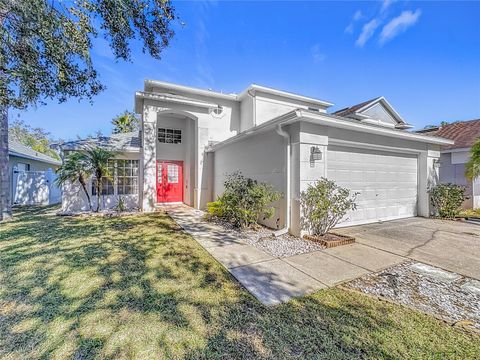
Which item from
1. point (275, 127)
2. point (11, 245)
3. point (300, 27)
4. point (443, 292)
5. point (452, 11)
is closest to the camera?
point (443, 292)

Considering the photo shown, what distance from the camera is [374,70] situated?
1010 centimetres

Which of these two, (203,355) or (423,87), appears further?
(423,87)

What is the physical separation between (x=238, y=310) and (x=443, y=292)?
9.94 feet

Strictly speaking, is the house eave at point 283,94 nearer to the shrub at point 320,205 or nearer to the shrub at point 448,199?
the shrub at point 320,205

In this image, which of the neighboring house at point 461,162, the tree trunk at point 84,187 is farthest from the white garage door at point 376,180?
the tree trunk at point 84,187

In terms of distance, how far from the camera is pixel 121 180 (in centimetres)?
1108

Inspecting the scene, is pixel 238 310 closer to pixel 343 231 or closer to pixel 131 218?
pixel 343 231

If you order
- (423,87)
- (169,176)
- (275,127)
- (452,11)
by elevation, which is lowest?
(169,176)

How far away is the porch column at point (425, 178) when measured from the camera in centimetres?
871

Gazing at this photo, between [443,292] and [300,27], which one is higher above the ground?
[300,27]

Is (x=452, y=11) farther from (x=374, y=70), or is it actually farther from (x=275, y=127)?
(x=275, y=127)

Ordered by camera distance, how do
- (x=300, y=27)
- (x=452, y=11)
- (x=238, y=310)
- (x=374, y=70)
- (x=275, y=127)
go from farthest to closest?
(x=374, y=70) < (x=300, y=27) < (x=452, y=11) < (x=275, y=127) < (x=238, y=310)

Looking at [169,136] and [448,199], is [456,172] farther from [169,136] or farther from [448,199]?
[169,136]

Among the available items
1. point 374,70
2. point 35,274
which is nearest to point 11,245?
point 35,274
